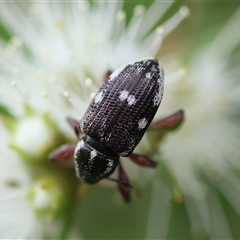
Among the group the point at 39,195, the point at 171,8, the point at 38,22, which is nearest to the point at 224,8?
the point at 171,8

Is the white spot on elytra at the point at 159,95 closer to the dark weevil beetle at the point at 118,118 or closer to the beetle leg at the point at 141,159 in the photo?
the dark weevil beetle at the point at 118,118

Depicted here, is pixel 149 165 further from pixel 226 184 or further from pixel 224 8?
pixel 224 8

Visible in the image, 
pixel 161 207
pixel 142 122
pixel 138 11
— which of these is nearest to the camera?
pixel 142 122

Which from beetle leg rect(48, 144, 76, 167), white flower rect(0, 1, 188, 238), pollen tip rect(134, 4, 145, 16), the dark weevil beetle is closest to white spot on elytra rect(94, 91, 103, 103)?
the dark weevil beetle

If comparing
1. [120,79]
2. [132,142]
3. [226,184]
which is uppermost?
[120,79]

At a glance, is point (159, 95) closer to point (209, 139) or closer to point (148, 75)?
point (148, 75)

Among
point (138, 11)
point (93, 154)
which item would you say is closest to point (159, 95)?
point (93, 154)

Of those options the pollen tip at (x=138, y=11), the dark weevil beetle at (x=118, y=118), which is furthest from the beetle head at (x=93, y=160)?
the pollen tip at (x=138, y=11)

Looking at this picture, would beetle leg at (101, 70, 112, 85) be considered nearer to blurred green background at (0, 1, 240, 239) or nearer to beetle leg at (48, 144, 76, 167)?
beetle leg at (48, 144, 76, 167)
